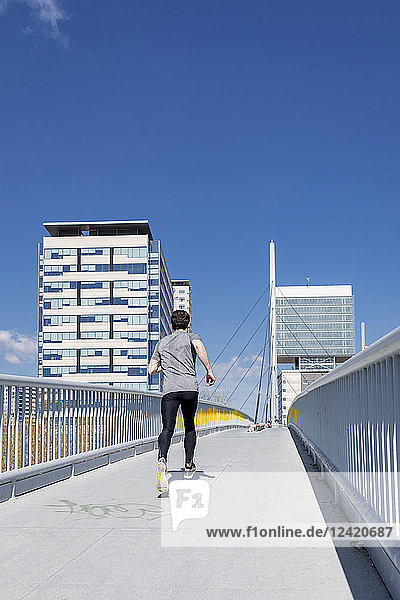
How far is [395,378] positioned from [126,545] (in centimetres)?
217

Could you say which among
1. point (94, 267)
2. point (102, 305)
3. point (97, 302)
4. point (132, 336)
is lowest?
point (132, 336)

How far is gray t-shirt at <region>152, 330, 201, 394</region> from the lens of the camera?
25.1 feet

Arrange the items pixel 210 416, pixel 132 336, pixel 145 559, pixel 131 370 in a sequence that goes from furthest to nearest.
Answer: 1. pixel 132 336
2. pixel 131 370
3. pixel 210 416
4. pixel 145 559

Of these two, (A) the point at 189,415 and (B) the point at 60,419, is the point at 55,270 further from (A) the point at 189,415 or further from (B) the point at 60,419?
(A) the point at 189,415

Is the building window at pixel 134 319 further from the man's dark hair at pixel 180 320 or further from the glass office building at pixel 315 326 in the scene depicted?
the man's dark hair at pixel 180 320

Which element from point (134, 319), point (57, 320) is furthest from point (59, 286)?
point (134, 319)

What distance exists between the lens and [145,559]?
445 centimetres

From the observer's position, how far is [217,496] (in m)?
6.95

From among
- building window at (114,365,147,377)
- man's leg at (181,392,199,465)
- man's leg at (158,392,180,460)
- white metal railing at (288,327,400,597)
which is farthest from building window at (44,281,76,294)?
white metal railing at (288,327,400,597)

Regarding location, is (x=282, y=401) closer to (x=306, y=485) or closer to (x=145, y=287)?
(x=145, y=287)

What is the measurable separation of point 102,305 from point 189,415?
133 metres

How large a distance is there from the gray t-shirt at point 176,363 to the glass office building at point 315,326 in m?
150

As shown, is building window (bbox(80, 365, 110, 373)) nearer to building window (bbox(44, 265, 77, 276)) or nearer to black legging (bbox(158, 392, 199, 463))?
building window (bbox(44, 265, 77, 276))

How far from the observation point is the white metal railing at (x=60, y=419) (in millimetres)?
7243
